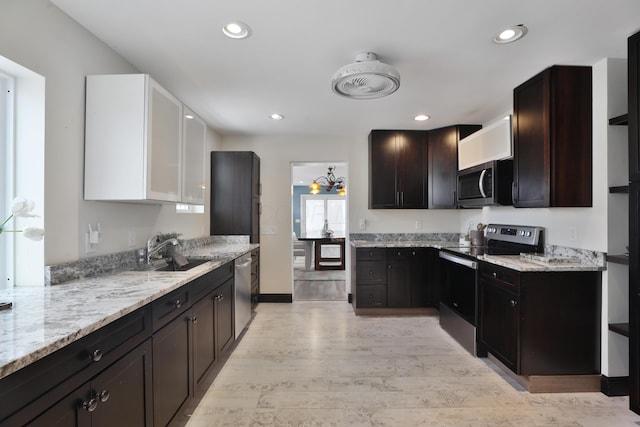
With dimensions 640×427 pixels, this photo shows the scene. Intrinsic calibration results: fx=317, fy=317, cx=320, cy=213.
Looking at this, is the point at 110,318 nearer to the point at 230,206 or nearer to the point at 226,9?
the point at 226,9

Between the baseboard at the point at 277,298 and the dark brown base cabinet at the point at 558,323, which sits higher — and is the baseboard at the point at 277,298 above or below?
below

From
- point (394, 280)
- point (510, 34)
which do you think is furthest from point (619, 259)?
point (394, 280)

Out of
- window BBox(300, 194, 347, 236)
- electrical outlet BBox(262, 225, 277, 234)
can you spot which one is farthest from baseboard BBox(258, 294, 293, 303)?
window BBox(300, 194, 347, 236)

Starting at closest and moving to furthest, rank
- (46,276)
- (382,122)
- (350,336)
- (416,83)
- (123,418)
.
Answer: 1. (123,418)
2. (46,276)
3. (416,83)
4. (350,336)
5. (382,122)

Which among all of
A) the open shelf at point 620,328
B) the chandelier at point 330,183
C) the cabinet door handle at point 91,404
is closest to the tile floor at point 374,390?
the open shelf at point 620,328

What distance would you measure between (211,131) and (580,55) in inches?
147

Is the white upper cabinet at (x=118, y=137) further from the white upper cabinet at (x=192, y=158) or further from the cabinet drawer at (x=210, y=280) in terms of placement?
the cabinet drawer at (x=210, y=280)

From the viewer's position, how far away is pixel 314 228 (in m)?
10.2

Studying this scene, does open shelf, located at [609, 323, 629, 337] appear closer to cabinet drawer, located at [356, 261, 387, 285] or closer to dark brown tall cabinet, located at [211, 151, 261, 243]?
cabinet drawer, located at [356, 261, 387, 285]

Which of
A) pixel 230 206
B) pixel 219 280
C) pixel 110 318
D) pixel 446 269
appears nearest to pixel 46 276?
pixel 110 318

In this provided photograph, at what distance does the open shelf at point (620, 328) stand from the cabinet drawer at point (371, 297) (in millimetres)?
2146

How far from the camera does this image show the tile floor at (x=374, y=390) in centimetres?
194

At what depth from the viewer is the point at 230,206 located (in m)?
4.06

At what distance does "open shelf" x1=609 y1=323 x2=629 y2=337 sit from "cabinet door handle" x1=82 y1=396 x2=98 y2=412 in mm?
2831
